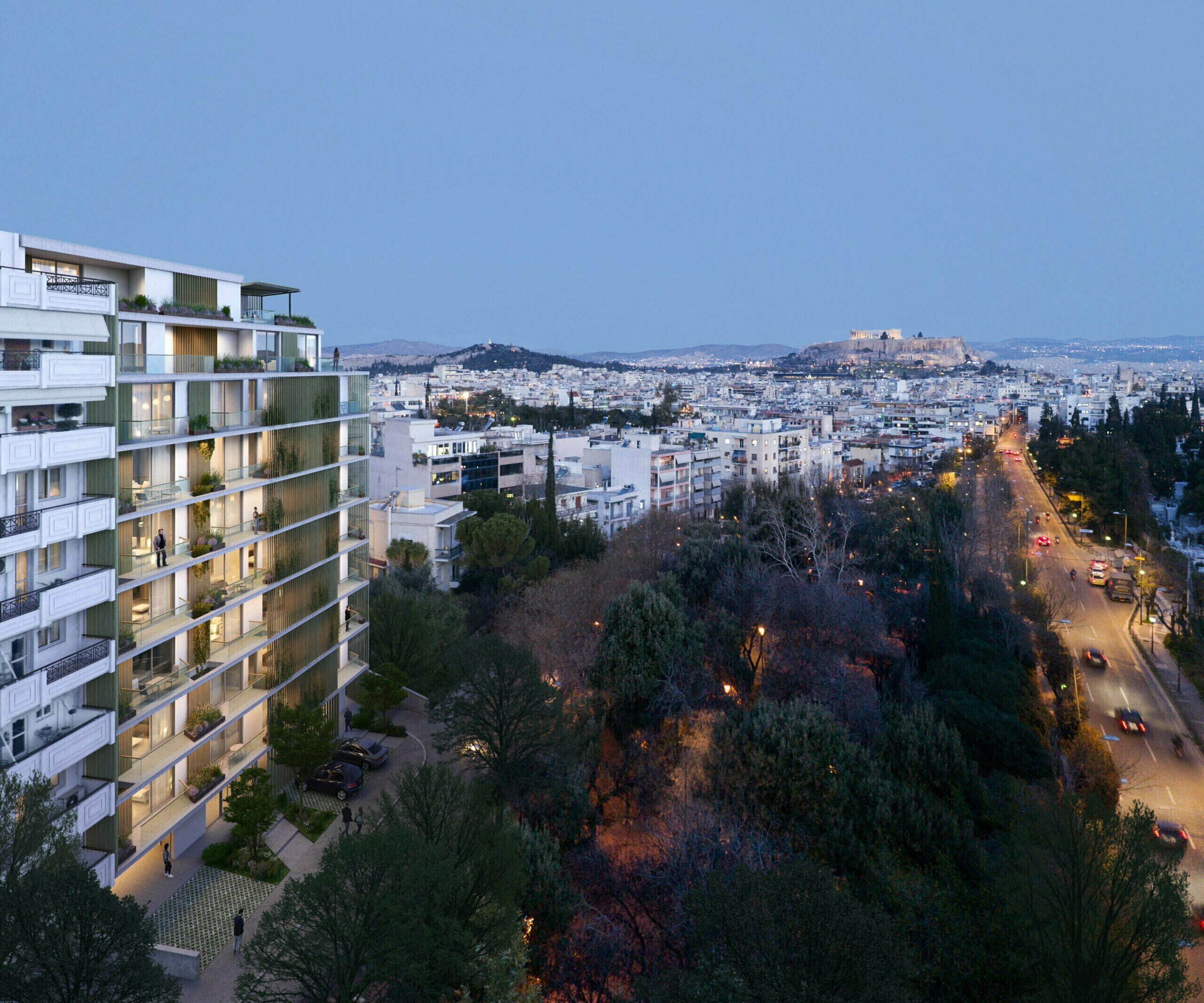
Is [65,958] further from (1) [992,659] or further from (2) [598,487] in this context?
(2) [598,487]

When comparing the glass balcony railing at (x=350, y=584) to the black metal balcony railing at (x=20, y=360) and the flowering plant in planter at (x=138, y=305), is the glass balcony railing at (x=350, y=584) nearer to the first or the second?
the flowering plant in planter at (x=138, y=305)

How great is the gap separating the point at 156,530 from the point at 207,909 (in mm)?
7833

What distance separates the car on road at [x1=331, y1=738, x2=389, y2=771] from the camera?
23562 mm

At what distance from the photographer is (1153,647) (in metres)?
38.8

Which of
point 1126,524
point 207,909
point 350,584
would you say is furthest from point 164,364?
point 1126,524

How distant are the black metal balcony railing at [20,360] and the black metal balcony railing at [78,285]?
1352 mm

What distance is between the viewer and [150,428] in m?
17.6

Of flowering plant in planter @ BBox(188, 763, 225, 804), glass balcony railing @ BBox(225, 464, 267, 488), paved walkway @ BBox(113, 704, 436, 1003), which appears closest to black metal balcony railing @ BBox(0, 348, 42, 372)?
glass balcony railing @ BBox(225, 464, 267, 488)

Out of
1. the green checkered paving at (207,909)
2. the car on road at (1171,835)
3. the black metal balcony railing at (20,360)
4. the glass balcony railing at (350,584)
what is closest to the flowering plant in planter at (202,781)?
the green checkered paving at (207,909)

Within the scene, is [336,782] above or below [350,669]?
below

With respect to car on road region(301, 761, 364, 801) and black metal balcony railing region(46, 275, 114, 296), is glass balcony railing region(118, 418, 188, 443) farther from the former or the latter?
car on road region(301, 761, 364, 801)

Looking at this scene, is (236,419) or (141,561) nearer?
(141,561)

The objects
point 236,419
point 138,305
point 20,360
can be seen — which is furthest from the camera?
point 236,419

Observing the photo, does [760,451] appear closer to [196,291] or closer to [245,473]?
[245,473]
